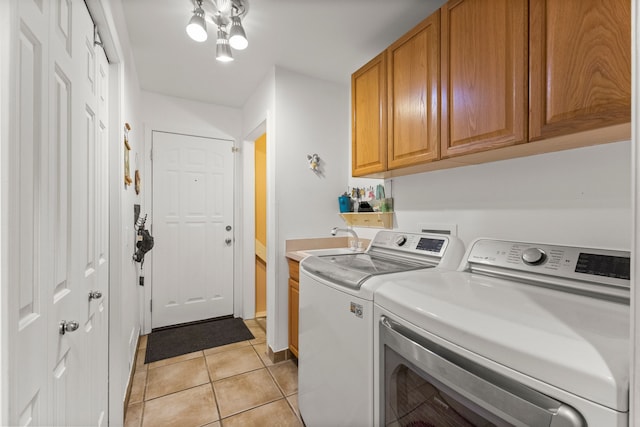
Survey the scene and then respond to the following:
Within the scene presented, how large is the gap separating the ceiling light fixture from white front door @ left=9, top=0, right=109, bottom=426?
499 millimetres

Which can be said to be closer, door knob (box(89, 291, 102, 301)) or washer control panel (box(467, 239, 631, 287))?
washer control panel (box(467, 239, 631, 287))

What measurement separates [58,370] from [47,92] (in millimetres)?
783

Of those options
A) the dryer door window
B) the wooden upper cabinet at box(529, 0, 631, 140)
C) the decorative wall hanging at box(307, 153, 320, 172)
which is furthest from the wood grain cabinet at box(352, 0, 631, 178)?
the dryer door window

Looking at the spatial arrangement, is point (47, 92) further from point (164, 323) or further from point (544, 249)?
point (164, 323)

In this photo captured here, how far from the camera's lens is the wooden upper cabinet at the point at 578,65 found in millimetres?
838

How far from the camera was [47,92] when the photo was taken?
0.73m

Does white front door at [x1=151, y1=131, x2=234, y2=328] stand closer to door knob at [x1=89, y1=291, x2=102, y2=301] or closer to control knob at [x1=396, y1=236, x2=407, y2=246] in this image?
door knob at [x1=89, y1=291, x2=102, y2=301]

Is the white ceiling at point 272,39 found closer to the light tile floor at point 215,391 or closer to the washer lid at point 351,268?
the washer lid at point 351,268

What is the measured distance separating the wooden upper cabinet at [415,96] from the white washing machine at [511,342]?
2.14ft

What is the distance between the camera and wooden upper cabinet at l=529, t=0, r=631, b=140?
838 mm

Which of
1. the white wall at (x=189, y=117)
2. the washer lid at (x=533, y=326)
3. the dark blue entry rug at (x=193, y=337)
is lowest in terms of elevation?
the dark blue entry rug at (x=193, y=337)

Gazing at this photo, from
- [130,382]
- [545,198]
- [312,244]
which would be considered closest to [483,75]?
[545,198]

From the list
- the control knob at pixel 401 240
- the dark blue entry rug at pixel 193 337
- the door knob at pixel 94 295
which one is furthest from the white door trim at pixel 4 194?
the dark blue entry rug at pixel 193 337

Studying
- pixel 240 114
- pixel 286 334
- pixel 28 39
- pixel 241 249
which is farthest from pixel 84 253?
pixel 240 114
